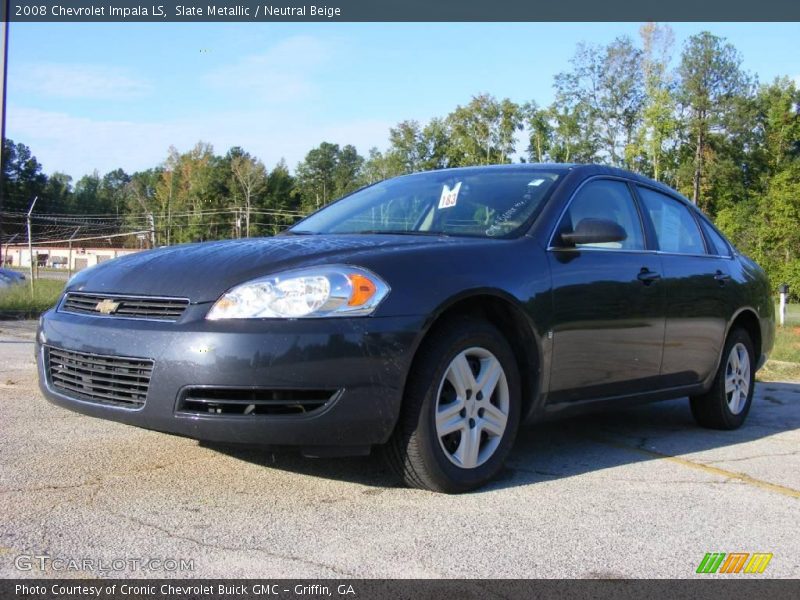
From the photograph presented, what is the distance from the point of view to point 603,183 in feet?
15.3

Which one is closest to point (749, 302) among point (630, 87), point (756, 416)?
point (756, 416)

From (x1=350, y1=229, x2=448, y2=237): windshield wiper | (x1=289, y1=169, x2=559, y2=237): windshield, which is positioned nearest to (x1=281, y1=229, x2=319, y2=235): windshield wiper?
(x1=289, y1=169, x2=559, y2=237): windshield

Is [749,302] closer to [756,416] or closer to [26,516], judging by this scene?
[756,416]

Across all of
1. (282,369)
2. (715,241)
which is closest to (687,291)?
(715,241)

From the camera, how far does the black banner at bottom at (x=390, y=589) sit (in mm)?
2309

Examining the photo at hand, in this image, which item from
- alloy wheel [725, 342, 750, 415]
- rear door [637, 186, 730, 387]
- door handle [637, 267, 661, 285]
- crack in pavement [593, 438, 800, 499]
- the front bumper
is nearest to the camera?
the front bumper

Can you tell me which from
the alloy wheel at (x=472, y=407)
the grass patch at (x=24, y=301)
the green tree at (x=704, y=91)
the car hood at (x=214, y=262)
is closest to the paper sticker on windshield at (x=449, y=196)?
the car hood at (x=214, y=262)

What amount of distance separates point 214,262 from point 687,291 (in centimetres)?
286

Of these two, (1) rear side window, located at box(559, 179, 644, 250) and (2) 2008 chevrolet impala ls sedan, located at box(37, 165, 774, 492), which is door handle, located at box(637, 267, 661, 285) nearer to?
(2) 2008 chevrolet impala ls sedan, located at box(37, 165, 774, 492)

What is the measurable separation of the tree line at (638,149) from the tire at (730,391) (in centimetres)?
3884

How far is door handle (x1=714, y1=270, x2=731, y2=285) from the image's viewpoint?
526 centimetres

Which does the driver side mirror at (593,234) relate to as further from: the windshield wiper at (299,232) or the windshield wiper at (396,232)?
the windshield wiper at (299,232)

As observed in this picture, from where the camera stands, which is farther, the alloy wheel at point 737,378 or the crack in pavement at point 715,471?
the alloy wheel at point 737,378

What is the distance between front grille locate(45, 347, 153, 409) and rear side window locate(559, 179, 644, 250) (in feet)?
7.04
